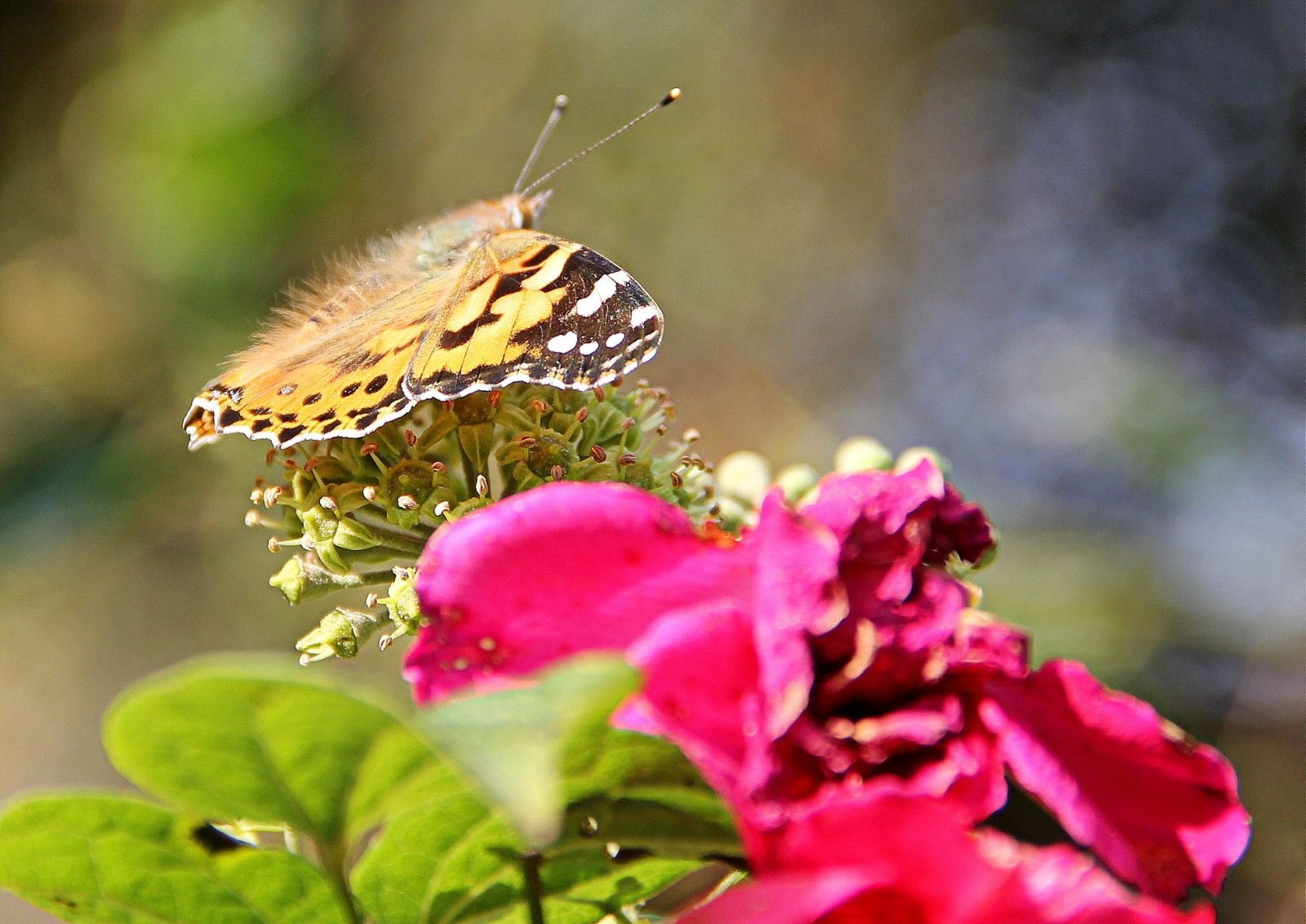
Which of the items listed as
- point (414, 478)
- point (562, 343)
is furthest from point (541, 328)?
point (414, 478)

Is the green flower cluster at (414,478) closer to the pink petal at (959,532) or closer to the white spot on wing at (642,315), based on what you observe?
the white spot on wing at (642,315)

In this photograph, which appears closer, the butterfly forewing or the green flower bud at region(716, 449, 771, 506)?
the butterfly forewing

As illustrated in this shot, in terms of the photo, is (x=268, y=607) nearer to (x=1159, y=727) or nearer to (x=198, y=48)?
(x=198, y=48)

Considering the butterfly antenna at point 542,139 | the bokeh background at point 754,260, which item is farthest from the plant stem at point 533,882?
the bokeh background at point 754,260

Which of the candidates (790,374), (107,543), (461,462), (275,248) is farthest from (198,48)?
(461,462)

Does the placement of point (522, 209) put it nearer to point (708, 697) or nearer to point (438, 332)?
point (438, 332)

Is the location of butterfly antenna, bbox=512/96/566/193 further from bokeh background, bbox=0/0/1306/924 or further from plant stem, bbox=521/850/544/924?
plant stem, bbox=521/850/544/924

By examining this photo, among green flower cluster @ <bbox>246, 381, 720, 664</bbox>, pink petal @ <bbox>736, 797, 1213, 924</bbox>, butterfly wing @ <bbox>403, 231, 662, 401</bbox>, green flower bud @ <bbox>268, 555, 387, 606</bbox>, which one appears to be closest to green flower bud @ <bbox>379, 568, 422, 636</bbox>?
green flower cluster @ <bbox>246, 381, 720, 664</bbox>
